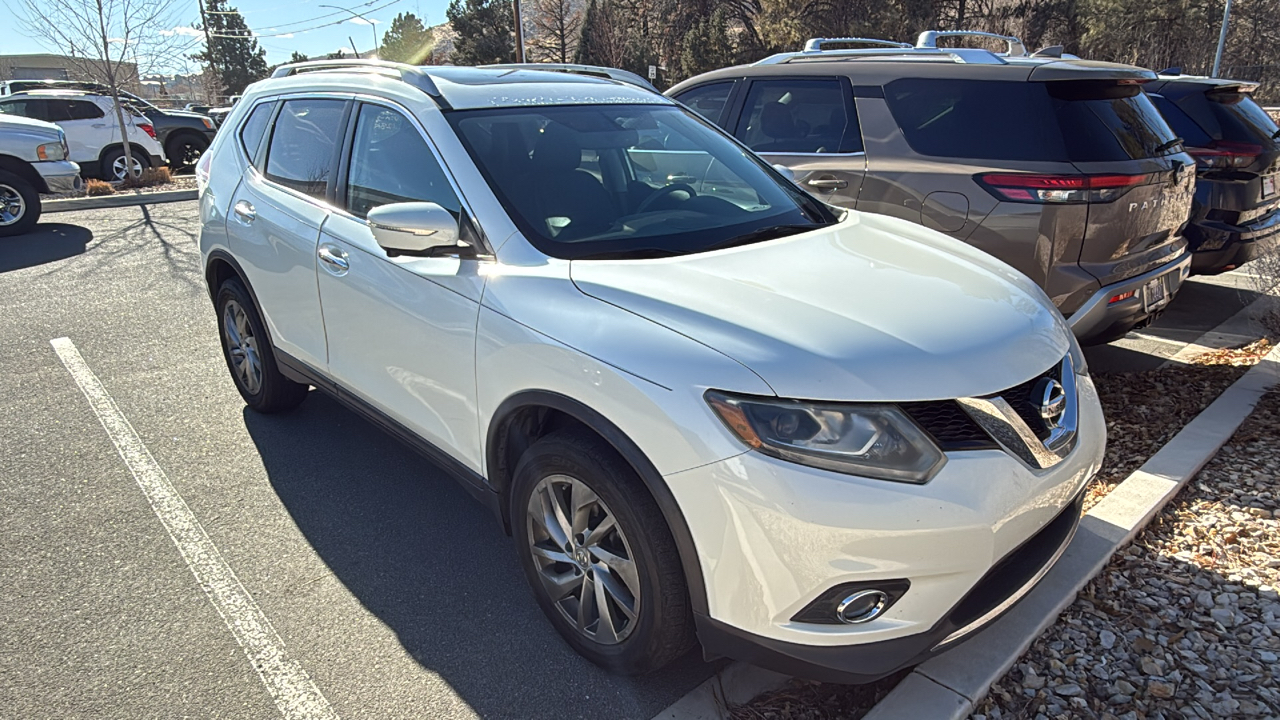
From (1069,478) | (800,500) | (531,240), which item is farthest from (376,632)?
(1069,478)

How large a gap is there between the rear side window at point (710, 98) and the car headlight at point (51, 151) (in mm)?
9053

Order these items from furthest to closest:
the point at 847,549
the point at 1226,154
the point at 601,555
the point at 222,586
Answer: the point at 1226,154 < the point at 222,586 < the point at 601,555 < the point at 847,549

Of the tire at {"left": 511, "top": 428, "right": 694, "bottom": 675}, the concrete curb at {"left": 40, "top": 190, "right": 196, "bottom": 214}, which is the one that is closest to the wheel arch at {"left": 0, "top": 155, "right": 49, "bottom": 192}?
the concrete curb at {"left": 40, "top": 190, "right": 196, "bottom": 214}

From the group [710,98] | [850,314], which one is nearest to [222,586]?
[850,314]

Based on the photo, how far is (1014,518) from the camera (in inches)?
83.8

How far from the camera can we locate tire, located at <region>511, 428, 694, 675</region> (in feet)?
7.41

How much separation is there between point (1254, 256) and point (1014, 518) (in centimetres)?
503

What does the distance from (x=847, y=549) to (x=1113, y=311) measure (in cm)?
285

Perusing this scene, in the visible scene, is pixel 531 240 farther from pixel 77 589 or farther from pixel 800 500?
pixel 77 589

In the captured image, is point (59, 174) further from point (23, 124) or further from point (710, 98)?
point (710, 98)

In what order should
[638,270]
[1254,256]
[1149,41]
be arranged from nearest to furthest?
[638,270], [1254,256], [1149,41]

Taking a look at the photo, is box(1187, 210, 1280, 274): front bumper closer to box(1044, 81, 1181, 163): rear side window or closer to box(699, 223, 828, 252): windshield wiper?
box(1044, 81, 1181, 163): rear side window

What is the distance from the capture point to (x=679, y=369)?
2123mm

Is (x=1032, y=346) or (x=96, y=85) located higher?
(x=96, y=85)
